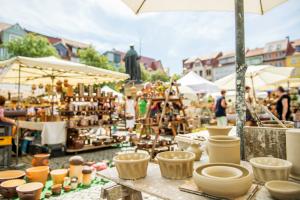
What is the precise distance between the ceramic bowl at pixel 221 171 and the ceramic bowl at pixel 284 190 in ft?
0.47

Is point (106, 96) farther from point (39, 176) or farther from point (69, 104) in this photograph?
point (39, 176)

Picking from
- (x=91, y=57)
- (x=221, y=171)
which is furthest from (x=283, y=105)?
(x=91, y=57)

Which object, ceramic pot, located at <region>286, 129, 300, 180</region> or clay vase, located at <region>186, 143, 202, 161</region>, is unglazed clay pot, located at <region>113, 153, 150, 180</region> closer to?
clay vase, located at <region>186, 143, 202, 161</region>

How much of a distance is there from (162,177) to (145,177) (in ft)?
0.34

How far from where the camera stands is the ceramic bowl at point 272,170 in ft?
3.50

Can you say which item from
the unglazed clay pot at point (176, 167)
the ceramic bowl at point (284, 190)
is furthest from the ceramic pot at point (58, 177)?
the ceramic bowl at point (284, 190)

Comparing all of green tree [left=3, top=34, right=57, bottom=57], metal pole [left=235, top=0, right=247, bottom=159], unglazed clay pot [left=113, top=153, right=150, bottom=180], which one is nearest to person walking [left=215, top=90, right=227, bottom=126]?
metal pole [left=235, top=0, right=247, bottom=159]

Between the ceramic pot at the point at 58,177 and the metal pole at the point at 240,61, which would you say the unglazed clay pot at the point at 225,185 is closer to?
the metal pole at the point at 240,61

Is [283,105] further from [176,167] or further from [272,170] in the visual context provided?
[176,167]

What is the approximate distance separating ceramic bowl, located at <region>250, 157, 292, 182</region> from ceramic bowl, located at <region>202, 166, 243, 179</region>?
16 centimetres

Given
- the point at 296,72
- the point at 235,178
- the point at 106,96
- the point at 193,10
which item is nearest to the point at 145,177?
the point at 235,178

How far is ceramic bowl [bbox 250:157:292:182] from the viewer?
1.07 m

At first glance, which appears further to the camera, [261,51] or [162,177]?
[261,51]

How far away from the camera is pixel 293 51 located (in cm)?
3978
